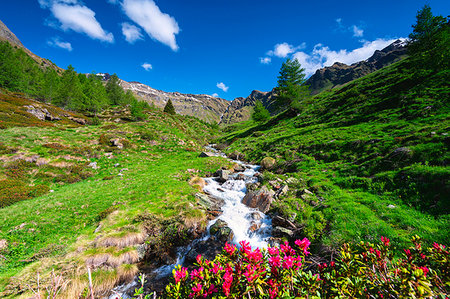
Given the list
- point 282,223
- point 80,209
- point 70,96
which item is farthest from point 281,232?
point 70,96

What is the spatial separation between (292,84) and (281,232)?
49818 mm

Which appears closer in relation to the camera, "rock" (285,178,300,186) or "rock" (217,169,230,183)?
"rock" (285,178,300,186)

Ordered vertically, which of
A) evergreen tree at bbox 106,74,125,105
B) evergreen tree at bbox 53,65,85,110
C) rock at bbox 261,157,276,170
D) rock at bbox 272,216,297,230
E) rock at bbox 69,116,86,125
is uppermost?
evergreen tree at bbox 106,74,125,105

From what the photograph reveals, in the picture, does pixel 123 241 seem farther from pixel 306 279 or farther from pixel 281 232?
pixel 306 279

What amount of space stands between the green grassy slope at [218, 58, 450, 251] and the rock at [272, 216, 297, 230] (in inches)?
25.1

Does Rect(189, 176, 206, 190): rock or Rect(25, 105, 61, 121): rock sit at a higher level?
Rect(25, 105, 61, 121): rock

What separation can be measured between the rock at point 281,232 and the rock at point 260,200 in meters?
2.29

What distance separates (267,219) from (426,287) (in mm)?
10122

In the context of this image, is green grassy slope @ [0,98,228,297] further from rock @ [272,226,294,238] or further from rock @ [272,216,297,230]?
rock @ [272,216,297,230]

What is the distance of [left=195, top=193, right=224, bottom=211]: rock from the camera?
1359 centimetres

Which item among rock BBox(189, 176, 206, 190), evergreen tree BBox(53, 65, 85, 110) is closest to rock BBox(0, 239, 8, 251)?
rock BBox(189, 176, 206, 190)

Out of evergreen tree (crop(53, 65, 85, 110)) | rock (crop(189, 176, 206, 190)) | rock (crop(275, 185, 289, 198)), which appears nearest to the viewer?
rock (crop(275, 185, 289, 198))

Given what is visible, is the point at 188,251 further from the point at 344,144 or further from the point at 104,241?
the point at 344,144

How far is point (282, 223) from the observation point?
10844 millimetres
